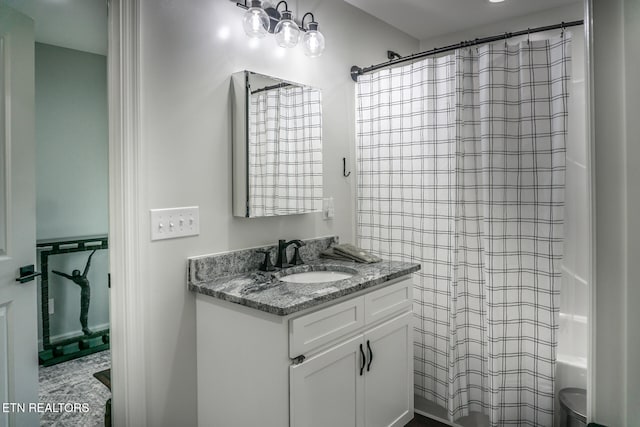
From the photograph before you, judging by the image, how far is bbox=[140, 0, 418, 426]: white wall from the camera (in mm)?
1614

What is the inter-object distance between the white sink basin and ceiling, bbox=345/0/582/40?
5.57 feet

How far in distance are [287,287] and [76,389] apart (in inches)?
73.9

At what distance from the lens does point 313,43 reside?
2107mm

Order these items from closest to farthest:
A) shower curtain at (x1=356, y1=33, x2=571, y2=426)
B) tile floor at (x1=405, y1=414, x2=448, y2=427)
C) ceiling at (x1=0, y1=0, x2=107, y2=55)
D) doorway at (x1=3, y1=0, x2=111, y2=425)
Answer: shower curtain at (x1=356, y1=33, x2=571, y2=426)
tile floor at (x1=405, y1=414, x2=448, y2=427)
ceiling at (x1=0, y1=0, x2=107, y2=55)
doorway at (x1=3, y1=0, x2=111, y2=425)

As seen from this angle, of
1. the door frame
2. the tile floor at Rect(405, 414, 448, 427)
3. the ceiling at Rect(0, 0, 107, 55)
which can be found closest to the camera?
the door frame

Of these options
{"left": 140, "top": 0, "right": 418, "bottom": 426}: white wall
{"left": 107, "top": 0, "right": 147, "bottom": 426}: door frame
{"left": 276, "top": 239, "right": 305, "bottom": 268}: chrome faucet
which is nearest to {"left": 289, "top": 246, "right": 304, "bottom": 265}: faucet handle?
{"left": 276, "top": 239, "right": 305, "bottom": 268}: chrome faucet

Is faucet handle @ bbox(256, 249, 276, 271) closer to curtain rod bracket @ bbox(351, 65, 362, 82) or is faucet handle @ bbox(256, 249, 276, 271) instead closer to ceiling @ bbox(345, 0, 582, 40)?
curtain rod bracket @ bbox(351, 65, 362, 82)

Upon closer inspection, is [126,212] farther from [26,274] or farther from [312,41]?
[312,41]

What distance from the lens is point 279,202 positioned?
2.06 meters

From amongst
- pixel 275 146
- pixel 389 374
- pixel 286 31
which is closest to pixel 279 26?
pixel 286 31

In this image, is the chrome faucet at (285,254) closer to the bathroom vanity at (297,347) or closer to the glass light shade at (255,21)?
the bathroom vanity at (297,347)

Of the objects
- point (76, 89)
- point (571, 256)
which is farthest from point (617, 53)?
point (76, 89)

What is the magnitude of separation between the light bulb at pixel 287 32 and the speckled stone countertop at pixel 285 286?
1.13m

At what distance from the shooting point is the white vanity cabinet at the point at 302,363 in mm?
1449
